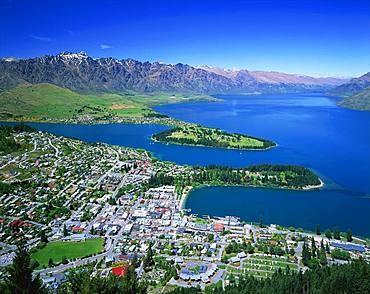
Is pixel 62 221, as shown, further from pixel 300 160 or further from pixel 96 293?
pixel 300 160

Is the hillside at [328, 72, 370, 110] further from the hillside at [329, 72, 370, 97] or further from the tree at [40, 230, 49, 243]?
the tree at [40, 230, 49, 243]

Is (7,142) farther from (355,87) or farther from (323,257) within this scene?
(355,87)

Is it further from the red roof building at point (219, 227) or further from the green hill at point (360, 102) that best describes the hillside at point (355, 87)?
the red roof building at point (219, 227)

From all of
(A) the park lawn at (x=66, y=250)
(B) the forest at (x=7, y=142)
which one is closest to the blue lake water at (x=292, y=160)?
(A) the park lawn at (x=66, y=250)

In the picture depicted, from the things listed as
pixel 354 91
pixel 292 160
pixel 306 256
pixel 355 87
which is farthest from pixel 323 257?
pixel 355 87

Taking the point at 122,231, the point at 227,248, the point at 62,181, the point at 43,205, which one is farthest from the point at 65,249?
the point at 62,181
